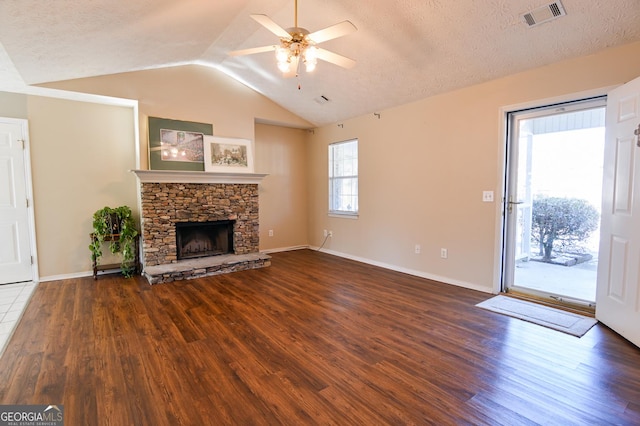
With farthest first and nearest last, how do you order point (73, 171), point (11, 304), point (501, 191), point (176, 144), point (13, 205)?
point (176, 144) < point (73, 171) < point (13, 205) < point (501, 191) < point (11, 304)

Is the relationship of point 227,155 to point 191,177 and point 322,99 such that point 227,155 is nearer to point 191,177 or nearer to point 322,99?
point 191,177

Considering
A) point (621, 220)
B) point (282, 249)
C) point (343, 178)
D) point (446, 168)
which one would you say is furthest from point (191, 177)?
point (621, 220)

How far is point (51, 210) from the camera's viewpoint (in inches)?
166

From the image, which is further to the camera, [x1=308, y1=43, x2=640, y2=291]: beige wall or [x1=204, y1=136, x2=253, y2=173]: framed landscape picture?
[x1=204, y1=136, x2=253, y2=173]: framed landscape picture

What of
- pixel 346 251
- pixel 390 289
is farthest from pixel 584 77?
pixel 346 251

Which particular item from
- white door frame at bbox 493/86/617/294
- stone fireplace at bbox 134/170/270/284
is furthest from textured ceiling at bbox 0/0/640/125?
stone fireplace at bbox 134/170/270/284

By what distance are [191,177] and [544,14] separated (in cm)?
452

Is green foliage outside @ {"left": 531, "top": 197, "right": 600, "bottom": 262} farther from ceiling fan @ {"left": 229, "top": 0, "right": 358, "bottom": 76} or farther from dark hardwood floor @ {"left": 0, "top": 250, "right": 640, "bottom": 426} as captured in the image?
ceiling fan @ {"left": 229, "top": 0, "right": 358, "bottom": 76}

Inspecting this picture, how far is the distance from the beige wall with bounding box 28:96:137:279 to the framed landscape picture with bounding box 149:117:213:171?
0.56m

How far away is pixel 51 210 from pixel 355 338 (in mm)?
4490

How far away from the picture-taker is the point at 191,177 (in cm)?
464

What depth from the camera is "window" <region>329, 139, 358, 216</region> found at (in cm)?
554

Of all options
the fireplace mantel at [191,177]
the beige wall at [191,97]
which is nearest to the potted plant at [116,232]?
the fireplace mantel at [191,177]

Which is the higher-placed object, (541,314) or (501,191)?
(501,191)
